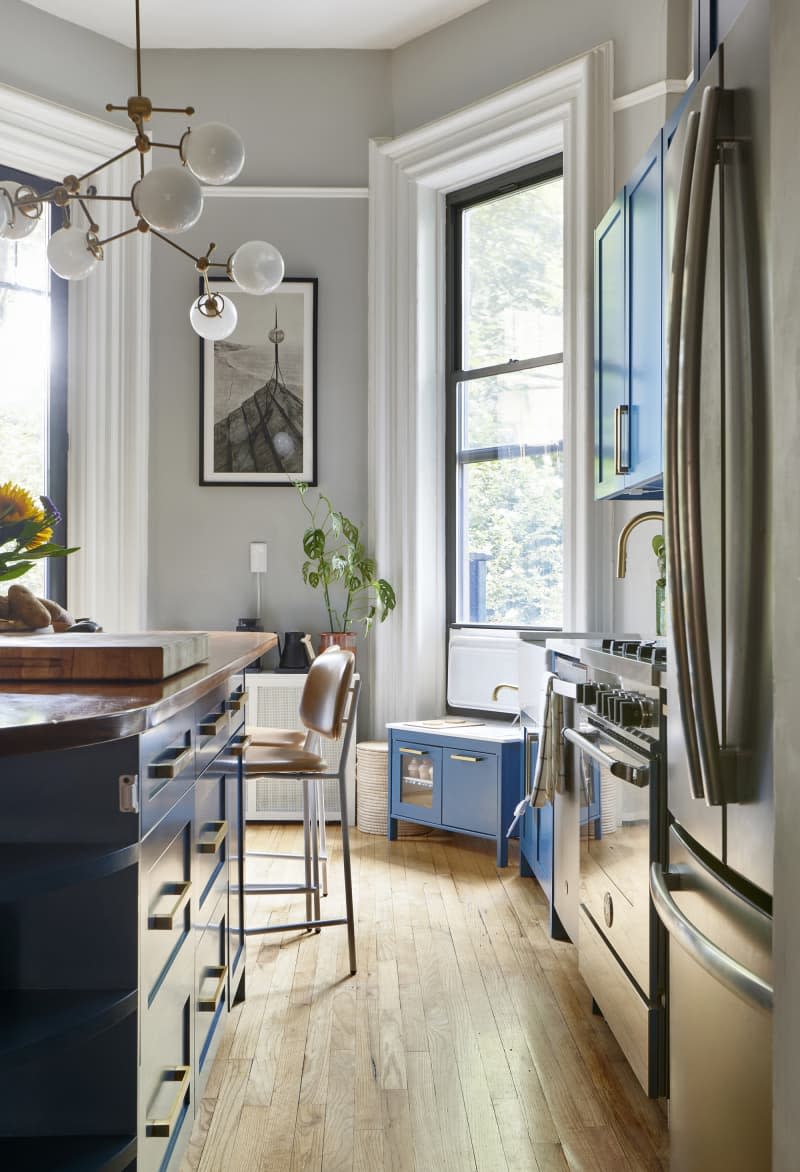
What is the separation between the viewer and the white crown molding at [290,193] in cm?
493

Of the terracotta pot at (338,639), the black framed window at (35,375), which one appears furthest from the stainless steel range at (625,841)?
the black framed window at (35,375)

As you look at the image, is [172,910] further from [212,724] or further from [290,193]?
[290,193]

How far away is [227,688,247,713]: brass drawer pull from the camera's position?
231 cm

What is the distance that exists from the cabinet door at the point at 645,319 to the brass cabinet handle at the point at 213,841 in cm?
154

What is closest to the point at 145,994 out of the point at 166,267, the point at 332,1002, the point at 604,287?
the point at 332,1002

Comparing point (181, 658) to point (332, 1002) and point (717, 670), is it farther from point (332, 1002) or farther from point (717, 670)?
point (332, 1002)

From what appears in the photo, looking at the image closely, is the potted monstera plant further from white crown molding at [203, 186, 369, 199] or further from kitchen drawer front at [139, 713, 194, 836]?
kitchen drawer front at [139, 713, 194, 836]

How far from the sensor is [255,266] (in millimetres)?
2789

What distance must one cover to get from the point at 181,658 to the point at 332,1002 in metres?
1.30

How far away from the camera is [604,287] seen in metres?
3.64

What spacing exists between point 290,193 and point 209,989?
13.3 feet

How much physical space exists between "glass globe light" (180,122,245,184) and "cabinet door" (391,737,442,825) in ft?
8.17

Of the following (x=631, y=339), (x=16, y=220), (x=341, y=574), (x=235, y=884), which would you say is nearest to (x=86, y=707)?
(x=235, y=884)

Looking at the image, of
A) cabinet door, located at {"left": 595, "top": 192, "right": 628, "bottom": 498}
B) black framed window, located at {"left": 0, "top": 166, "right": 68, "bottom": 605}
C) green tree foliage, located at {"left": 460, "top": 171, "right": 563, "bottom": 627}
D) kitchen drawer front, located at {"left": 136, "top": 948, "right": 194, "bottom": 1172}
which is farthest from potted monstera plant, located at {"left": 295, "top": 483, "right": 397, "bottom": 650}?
kitchen drawer front, located at {"left": 136, "top": 948, "right": 194, "bottom": 1172}
